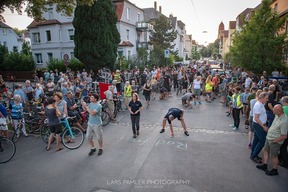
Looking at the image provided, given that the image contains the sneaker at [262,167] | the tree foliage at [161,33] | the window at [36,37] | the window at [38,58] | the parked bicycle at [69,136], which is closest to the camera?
the sneaker at [262,167]

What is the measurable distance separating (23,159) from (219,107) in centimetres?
1067

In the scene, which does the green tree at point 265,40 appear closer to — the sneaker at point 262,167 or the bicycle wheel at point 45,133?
the sneaker at point 262,167

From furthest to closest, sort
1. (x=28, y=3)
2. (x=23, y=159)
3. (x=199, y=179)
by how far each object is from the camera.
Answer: (x=28, y=3), (x=23, y=159), (x=199, y=179)

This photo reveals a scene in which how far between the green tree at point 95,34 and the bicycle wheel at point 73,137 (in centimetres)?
1580

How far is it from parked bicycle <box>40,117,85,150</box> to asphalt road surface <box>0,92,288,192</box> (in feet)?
0.78

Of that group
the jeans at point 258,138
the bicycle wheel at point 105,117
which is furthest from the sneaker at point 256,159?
the bicycle wheel at point 105,117

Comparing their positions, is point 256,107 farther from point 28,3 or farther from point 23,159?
point 28,3

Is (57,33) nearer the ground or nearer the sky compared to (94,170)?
nearer the sky

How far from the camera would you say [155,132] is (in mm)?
8898

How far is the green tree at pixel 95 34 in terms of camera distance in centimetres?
2212

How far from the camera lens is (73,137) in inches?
295

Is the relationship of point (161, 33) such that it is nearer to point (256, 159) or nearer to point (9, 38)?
A: point (9, 38)

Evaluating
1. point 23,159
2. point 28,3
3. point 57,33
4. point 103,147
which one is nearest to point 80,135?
point 103,147

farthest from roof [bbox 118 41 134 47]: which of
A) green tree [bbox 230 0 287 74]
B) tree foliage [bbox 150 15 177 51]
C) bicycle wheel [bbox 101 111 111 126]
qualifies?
bicycle wheel [bbox 101 111 111 126]
